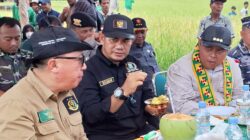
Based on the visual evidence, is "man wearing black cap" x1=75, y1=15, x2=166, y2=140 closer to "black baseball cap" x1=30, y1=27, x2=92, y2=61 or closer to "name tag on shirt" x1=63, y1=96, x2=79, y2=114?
"name tag on shirt" x1=63, y1=96, x2=79, y2=114

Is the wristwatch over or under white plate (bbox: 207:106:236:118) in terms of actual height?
over

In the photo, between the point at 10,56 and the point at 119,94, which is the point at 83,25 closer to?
the point at 10,56

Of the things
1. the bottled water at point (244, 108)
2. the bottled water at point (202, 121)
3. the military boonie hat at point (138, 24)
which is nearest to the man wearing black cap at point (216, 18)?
the military boonie hat at point (138, 24)

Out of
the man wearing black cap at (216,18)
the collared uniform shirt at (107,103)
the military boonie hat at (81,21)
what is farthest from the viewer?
the man wearing black cap at (216,18)

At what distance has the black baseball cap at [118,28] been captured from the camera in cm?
279

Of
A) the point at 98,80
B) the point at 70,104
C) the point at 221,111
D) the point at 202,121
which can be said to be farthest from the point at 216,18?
the point at 70,104

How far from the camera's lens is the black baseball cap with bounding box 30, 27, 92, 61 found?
1.84 m

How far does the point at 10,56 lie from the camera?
3713 millimetres

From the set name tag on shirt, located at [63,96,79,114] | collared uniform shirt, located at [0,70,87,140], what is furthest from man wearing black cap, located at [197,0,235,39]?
collared uniform shirt, located at [0,70,87,140]

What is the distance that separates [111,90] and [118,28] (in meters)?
0.48

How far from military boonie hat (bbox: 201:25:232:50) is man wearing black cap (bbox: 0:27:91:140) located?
1279mm

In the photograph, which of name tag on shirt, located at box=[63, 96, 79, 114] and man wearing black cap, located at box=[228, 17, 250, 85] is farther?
man wearing black cap, located at box=[228, 17, 250, 85]

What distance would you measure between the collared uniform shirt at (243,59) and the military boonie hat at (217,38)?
56.7 inches

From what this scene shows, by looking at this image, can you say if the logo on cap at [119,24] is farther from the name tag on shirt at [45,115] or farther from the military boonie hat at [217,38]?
the name tag on shirt at [45,115]
